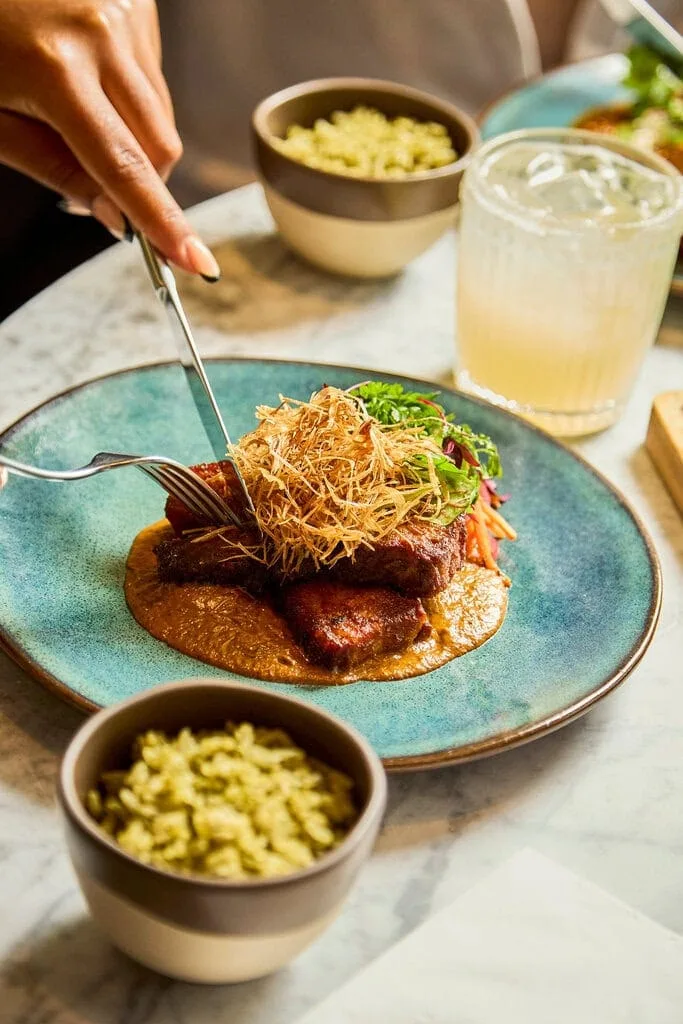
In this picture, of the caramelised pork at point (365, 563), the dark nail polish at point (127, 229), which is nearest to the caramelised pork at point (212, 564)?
the caramelised pork at point (365, 563)

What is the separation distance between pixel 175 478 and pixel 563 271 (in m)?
0.95

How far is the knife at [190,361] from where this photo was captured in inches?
82.0

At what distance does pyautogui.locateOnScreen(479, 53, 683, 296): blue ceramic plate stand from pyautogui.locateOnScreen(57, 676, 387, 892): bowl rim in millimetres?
2460

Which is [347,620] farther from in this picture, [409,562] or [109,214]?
[109,214]

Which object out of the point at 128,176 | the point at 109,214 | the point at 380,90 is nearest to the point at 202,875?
the point at 128,176

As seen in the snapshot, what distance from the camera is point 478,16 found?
4410mm

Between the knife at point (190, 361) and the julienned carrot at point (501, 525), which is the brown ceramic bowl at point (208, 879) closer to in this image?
the knife at point (190, 361)

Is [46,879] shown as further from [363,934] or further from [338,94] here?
[338,94]

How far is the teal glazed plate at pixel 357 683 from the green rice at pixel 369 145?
0.74 meters

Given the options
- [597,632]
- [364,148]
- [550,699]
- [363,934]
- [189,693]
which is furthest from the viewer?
[364,148]

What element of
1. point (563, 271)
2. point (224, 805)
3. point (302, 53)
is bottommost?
point (302, 53)

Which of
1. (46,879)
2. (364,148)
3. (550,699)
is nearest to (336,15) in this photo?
(364,148)

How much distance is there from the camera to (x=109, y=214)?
245 cm

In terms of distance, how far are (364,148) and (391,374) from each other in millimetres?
854
